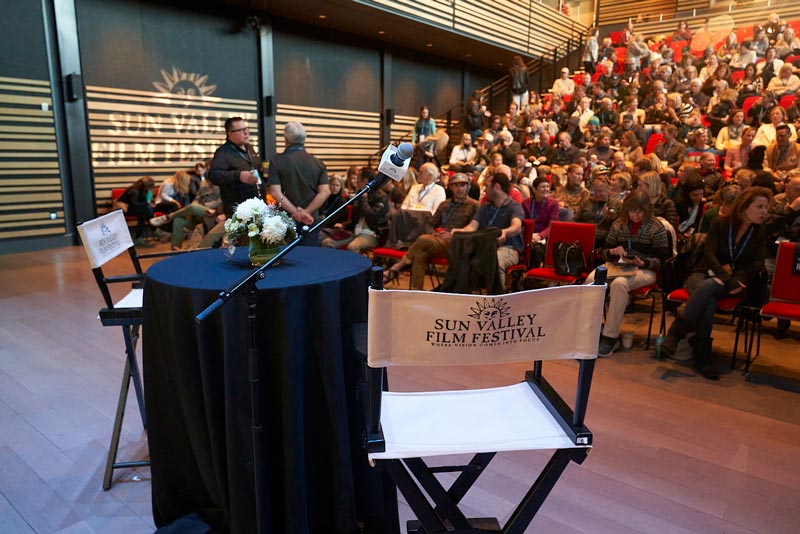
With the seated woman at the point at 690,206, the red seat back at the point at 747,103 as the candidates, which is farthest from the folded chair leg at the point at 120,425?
the red seat back at the point at 747,103

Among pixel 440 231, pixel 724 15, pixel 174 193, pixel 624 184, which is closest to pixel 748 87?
pixel 624 184

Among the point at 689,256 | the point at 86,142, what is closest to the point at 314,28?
the point at 86,142

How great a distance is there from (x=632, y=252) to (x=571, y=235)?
487 mm

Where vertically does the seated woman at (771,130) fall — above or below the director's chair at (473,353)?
above

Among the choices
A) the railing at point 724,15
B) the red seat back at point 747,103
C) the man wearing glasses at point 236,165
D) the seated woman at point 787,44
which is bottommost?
the man wearing glasses at point 236,165

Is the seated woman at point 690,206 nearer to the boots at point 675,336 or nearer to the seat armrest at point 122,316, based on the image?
the boots at point 675,336

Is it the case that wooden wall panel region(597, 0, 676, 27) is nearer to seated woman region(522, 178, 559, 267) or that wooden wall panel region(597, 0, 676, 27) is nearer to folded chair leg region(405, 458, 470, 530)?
seated woman region(522, 178, 559, 267)

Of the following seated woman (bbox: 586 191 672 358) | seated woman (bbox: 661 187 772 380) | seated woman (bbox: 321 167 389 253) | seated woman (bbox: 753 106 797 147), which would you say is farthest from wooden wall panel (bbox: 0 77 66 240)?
seated woman (bbox: 753 106 797 147)

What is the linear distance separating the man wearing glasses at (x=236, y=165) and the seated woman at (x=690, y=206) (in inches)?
163

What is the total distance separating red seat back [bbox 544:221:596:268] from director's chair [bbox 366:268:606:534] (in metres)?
3.08

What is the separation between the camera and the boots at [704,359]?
3.58 meters

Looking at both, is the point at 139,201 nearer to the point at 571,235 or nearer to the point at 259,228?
the point at 571,235

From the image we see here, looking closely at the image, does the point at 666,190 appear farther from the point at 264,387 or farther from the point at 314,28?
the point at 314,28

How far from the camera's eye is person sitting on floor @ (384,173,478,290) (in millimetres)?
5039
